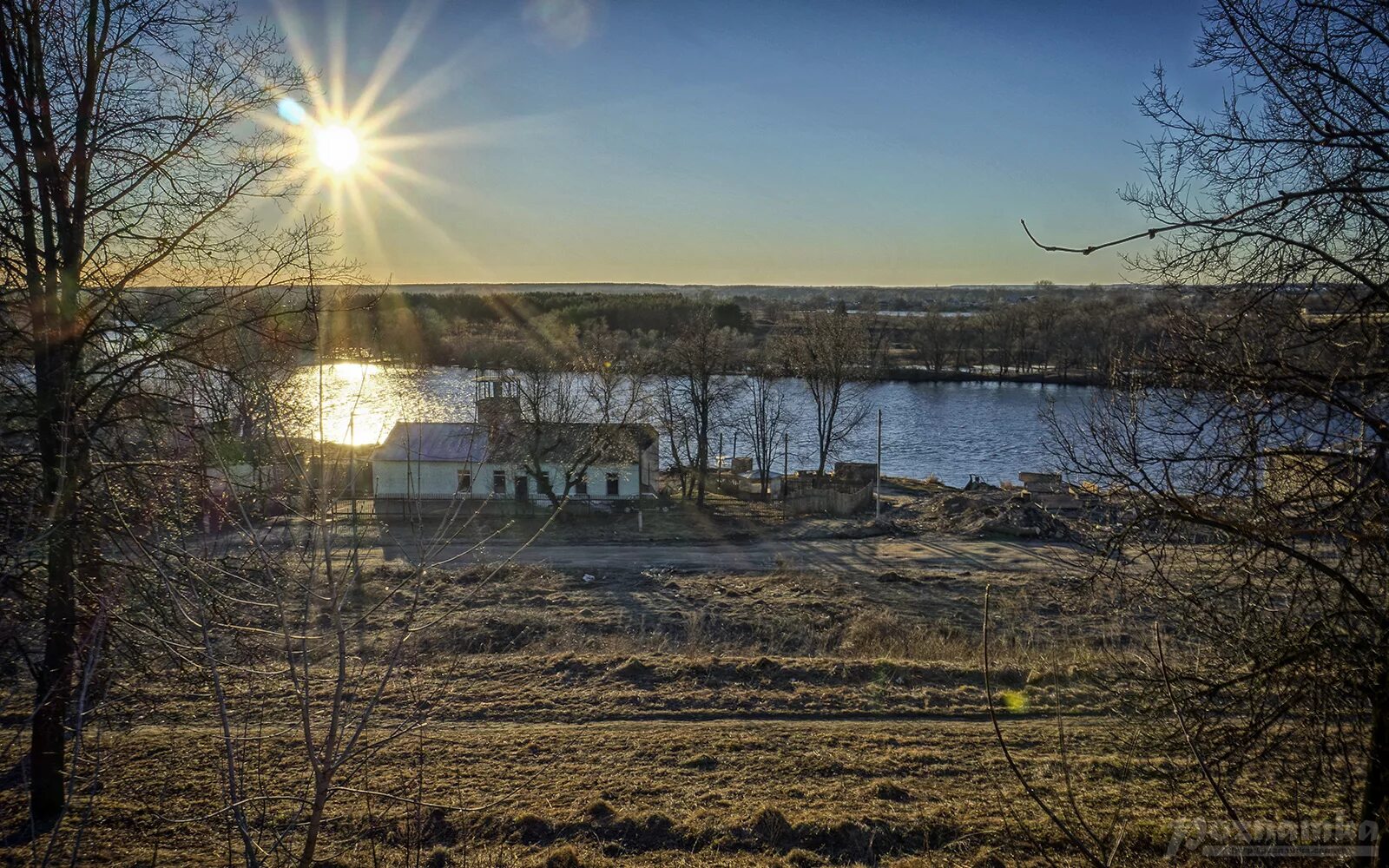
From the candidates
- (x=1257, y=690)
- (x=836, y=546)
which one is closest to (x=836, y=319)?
(x=836, y=546)

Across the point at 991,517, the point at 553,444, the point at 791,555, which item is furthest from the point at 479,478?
the point at 991,517

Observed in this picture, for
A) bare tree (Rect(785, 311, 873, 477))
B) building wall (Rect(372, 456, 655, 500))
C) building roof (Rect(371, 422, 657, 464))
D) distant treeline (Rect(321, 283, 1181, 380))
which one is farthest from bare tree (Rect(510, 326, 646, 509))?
bare tree (Rect(785, 311, 873, 477))

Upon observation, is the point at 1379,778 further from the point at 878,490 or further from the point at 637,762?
the point at 878,490

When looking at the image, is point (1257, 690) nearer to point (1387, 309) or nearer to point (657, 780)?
point (1387, 309)

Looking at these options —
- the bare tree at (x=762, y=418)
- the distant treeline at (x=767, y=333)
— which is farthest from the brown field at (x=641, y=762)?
the distant treeline at (x=767, y=333)

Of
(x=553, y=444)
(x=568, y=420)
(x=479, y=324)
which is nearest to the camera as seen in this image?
(x=553, y=444)

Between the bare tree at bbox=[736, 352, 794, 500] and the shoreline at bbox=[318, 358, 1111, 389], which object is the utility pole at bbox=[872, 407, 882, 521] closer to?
the bare tree at bbox=[736, 352, 794, 500]
